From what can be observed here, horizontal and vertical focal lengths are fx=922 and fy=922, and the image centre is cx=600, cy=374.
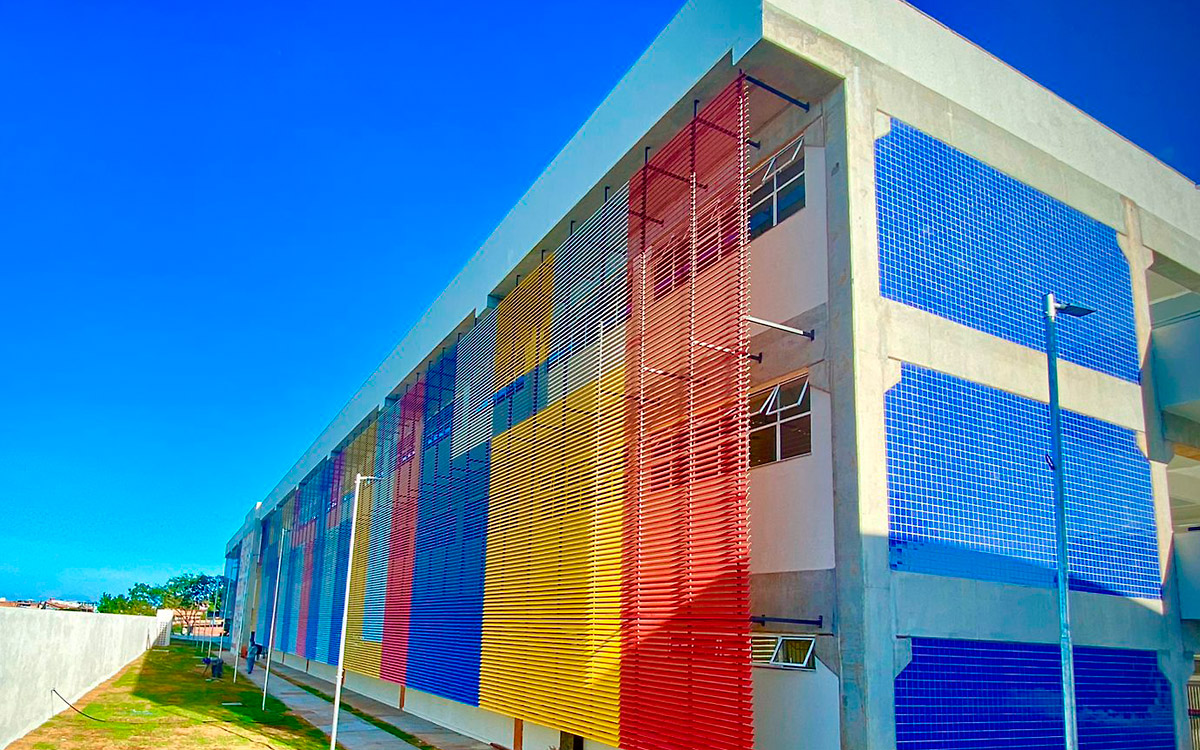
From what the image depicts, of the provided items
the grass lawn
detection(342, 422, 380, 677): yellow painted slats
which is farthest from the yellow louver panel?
detection(342, 422, 380, 677): yellow painted slats

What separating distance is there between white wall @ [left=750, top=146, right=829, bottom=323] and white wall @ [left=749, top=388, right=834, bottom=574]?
4.39ft

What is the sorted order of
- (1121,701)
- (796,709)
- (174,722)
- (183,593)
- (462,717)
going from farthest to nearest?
(183,593)
(174,722)
(462,717)
(1121,701)
(796,709)

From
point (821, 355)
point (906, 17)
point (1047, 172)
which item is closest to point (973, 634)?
point (821, 355)

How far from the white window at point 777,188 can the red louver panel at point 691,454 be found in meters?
0.84

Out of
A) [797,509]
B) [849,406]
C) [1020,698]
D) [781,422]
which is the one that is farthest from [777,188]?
[1020,698]

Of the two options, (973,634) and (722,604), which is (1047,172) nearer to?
(973,634)

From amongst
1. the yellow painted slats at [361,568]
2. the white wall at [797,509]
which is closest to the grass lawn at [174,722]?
the yellow painted slats at [361,568]

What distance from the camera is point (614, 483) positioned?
46.6 feet

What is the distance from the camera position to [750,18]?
11.2 m

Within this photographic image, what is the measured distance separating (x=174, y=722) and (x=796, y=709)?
1884 centimetres

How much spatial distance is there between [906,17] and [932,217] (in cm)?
300

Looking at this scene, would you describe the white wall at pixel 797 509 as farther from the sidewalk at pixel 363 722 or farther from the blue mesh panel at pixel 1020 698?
the sidewalk at pixel 363 722

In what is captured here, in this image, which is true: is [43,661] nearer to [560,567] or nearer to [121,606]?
[560,567]

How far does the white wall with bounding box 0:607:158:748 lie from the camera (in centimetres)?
1834
